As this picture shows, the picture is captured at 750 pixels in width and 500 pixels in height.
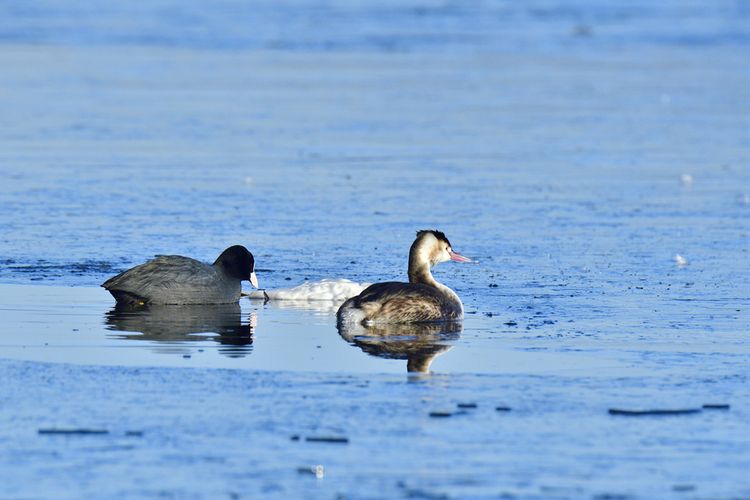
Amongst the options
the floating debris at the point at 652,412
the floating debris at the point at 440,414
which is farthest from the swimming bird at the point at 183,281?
the floating debris at the point at 652,412

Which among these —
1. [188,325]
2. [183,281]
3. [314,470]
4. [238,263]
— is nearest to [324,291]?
[238,263]

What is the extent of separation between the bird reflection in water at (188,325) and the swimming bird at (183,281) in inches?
2.9

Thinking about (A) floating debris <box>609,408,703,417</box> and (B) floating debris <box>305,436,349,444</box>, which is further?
(A) floating debris <box>609,408,703,417</box>

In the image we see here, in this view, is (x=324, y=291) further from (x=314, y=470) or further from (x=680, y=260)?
(x=314, y=470)

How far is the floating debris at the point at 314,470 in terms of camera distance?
23.7 feet

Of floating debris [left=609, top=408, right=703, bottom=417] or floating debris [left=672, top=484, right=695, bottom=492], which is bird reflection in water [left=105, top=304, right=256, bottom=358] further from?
floating debris [left=672, top=484, right=695, bottom=492]

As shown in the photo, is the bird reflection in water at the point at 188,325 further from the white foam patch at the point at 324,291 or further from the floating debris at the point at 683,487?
the floating debris at the point at 683,487

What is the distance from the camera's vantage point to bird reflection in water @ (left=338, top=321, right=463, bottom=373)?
10062 millimetres

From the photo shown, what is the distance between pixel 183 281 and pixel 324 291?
42.9 inches

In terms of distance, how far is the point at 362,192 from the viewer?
17906 mm

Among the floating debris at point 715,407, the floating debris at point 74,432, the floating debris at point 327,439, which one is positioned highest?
the floating debris at point 715,407

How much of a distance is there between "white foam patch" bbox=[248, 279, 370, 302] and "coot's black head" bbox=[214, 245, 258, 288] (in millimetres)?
289

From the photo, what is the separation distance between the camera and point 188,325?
1137 cm

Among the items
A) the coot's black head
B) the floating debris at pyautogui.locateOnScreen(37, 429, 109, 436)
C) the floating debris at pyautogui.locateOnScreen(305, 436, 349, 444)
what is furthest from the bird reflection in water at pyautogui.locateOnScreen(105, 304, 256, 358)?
the floating debris at pyautogui.locateOnScreen(305, 436, 349, 444)
